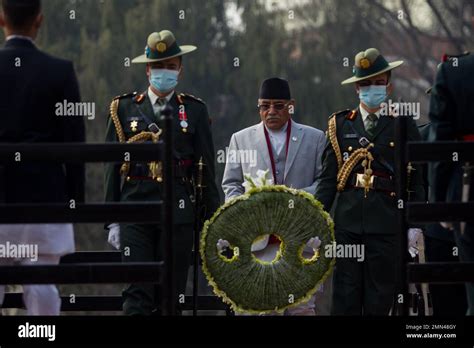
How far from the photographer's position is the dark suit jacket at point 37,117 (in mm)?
8562

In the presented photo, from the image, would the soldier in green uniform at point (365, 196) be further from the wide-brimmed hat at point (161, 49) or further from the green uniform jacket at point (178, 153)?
the wide-brimmed hat at point (161, 49)

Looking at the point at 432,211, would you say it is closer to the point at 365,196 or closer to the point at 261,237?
the point at 261,237

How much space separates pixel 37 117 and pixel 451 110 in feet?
7.69

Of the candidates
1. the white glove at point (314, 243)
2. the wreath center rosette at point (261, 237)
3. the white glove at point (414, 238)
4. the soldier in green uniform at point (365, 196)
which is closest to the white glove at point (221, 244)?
the wreath center rosette at point (261, 237)

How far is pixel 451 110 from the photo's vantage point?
345 inches

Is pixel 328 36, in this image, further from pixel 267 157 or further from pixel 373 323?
pixel 373 323

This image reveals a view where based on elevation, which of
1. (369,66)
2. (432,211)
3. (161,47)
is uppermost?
(161,47)

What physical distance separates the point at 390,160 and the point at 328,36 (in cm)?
2941

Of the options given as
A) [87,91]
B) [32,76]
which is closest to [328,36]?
[87,91]

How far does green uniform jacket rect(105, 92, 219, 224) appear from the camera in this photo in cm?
1043

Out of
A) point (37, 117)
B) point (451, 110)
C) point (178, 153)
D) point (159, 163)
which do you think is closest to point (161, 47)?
point (178, 153)

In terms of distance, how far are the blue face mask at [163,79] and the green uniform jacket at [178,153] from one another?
0.10m

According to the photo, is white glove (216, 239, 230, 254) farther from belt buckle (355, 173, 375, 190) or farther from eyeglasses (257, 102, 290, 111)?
eyeglasses (257, 102, 290, 111)

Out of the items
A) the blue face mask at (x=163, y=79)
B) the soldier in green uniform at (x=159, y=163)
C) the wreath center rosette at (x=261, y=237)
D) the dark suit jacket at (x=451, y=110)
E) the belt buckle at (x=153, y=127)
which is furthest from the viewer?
the blue face mask at (x=163, y=79)
